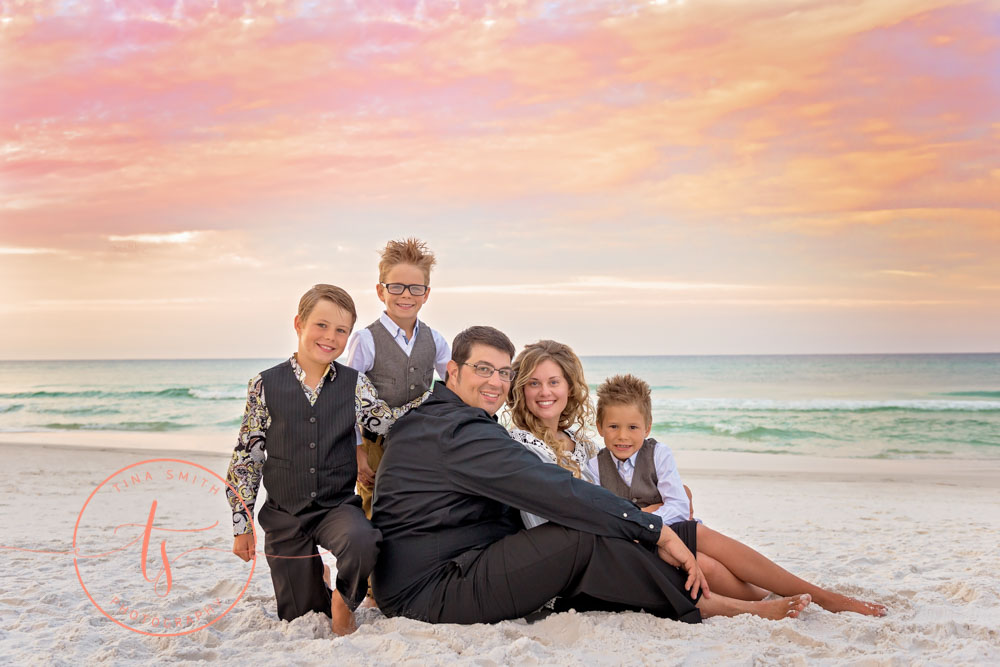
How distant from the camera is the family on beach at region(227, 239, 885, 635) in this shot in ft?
10.4

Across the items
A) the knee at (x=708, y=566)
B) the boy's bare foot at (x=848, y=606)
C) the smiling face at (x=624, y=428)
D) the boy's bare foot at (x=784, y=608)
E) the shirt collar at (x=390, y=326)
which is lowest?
the boy's bare foot at (x=848, y=606)

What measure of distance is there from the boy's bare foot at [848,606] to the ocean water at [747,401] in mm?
11475

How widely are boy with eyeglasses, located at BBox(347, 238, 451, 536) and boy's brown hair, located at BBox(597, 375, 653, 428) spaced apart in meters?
0.85

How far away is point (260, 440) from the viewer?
3.57 metres

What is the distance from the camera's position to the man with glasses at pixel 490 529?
3.11 m

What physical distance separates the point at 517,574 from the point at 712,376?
32.9m

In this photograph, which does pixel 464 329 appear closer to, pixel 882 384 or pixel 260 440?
pixel 260 440

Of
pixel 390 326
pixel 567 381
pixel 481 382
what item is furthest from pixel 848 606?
pixel 390 326

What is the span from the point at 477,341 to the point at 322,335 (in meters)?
0.73

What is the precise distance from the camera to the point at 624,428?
4078mm

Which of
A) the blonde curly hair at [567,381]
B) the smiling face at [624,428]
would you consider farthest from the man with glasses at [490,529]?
the smiling face at [624,428]

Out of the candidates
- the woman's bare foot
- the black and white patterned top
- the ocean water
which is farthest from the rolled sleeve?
the ocean water

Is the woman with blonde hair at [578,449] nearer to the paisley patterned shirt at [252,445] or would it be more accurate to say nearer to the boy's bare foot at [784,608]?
the boy's bare foot at [784,608]

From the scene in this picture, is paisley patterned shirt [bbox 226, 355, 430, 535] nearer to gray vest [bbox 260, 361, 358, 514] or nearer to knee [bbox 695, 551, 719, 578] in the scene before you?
gray vest [bbox 260, 361, 358, 514]
